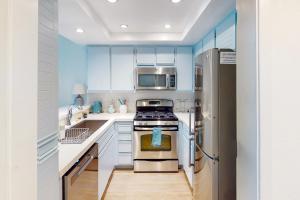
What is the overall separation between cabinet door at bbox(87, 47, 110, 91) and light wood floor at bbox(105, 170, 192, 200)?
1689 mm

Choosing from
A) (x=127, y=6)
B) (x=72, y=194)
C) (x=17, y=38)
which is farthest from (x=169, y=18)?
(x=17, y=38)

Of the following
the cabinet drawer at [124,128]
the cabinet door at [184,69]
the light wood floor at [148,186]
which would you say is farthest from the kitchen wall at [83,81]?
the light wood floor at [148,186]

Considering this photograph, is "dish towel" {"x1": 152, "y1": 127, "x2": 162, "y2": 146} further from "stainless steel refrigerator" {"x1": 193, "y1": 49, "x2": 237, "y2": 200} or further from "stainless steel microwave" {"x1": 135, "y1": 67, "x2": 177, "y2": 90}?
"stainless steel refrigerator" {"x1": 193, "y1": 49, "x2": 237, "y2": 200}

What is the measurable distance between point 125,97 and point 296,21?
12.9 ft

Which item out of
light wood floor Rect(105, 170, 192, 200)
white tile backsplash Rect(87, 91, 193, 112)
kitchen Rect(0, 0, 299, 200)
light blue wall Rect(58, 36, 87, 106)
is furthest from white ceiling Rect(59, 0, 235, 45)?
light wood floor Rect(105, 170, 192, 200)

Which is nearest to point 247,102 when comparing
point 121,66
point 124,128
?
point 124,128

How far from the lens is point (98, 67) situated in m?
4.35

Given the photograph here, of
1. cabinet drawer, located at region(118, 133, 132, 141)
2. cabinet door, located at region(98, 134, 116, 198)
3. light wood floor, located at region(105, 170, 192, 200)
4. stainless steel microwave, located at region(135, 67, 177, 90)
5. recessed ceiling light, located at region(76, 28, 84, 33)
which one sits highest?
recessed ceiling light, located at region(76, 28, 84, 33)

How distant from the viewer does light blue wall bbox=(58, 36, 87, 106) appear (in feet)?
13.4

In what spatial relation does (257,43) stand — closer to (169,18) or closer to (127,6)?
(127,6)

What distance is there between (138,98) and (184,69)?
3.59 feet

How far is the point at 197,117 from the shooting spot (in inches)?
98.4

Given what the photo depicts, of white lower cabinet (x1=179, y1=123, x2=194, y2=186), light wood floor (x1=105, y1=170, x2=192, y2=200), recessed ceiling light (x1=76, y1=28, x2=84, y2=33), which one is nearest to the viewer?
light wood floor (x1=105, y1=170, x2=192, y2=200)

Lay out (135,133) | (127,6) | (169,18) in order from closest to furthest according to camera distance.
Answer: (127,6), (169,18), (135,133)
